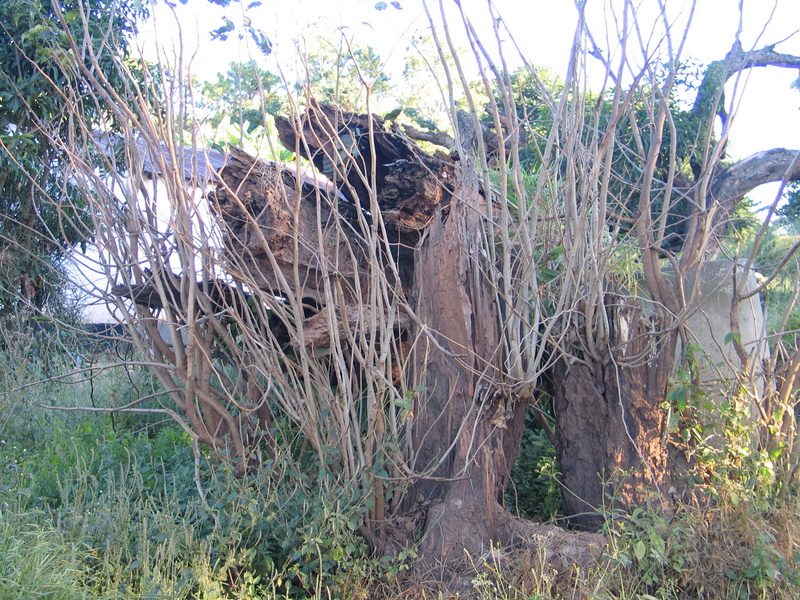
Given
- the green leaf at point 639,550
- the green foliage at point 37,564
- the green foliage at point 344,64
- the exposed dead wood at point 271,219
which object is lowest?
the green leaf at point 639,550

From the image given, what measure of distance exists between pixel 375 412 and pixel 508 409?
0.78 metres

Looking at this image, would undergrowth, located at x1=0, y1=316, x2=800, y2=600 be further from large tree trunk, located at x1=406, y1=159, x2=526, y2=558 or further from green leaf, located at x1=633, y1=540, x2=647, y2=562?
large tree trunk, located at x1=406, y1=159, x2=526, y2=558

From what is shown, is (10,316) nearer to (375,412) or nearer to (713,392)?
(375,412)

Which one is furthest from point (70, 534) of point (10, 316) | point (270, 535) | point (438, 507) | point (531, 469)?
point (10, 316)

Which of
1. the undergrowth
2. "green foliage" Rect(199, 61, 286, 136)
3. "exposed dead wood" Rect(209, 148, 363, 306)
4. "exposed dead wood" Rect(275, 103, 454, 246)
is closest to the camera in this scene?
the undergrowth

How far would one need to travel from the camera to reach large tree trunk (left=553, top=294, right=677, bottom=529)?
11.5ft

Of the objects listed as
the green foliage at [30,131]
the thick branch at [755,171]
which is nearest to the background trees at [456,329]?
the green foliage at [30,131]

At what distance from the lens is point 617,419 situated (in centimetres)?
361

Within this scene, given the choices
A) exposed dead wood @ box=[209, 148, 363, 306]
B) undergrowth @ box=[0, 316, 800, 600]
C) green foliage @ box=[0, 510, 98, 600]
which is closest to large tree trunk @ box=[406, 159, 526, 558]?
undergrowth @ box=[0, 316, 800, 600]

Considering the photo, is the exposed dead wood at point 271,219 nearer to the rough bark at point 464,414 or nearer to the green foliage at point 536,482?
the rough bark at point 464,414

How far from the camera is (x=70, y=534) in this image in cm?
315

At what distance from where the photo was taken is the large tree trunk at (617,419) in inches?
138

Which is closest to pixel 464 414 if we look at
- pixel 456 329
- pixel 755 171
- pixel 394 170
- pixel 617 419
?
pixel 456 329

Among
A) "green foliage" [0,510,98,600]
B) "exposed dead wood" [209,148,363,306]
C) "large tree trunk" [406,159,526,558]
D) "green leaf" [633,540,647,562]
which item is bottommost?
"green leaf" [633,540,647,562]
